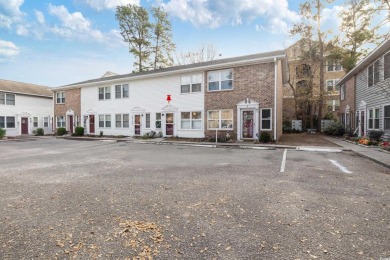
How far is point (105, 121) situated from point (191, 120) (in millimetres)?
10585

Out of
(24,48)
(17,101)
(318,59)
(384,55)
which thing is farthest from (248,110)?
(17,101)

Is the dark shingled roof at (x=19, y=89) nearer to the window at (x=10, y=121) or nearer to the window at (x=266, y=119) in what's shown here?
the window at (x=10, y=121)

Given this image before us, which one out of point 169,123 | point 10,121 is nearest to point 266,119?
point 169,123

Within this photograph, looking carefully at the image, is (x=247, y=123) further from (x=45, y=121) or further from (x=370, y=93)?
(x=45, y=121)

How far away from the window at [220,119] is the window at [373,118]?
981cm

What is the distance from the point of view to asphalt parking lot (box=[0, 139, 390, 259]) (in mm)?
2730

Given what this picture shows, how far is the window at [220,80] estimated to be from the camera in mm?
17312

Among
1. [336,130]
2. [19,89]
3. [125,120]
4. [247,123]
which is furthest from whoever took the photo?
[19,89]

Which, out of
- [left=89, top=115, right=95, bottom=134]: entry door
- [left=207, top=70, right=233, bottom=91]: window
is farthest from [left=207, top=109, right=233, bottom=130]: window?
[left=89, top=115, right=95, bottom=134]: entry door

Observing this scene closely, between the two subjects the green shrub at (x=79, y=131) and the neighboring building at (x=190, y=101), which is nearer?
the neighboring building at (x=190, y=101)

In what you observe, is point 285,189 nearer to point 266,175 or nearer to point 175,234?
point 266,175

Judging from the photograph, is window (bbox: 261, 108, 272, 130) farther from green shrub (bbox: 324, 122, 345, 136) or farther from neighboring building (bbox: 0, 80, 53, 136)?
neighboring building (bbox: 0, 80, 53, 136)

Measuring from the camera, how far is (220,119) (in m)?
17.6

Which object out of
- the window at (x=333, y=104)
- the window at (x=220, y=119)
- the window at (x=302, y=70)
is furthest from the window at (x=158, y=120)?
the window at (x=333, y=104)
